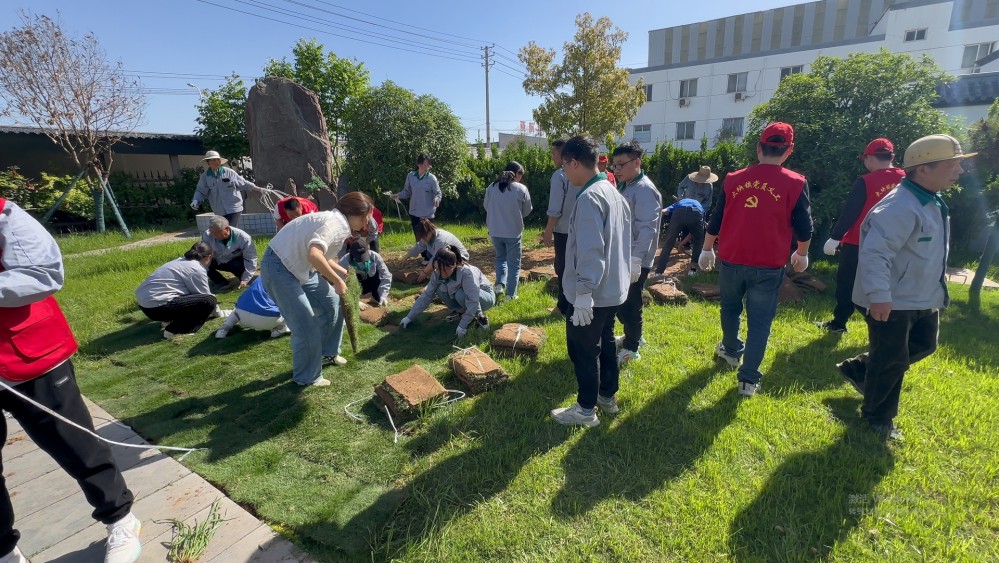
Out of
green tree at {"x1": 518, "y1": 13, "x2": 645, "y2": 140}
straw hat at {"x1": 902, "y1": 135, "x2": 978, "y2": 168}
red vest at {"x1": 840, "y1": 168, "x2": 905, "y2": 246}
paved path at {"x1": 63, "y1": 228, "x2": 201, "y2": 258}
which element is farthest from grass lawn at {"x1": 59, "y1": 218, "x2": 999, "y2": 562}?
green tree at {"x1": 518, "y1": 13, "x2": 645, "y2": 140}

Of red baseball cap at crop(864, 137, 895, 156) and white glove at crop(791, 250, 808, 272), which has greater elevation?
red baseball cap at crop(864, 137, 895, 156)

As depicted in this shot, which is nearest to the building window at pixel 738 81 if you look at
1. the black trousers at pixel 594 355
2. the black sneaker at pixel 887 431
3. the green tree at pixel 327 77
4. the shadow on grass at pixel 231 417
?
the green tree at pixel 327 77

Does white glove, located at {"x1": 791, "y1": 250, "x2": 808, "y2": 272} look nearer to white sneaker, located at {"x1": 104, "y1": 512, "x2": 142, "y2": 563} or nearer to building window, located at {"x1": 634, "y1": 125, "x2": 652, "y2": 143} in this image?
white sneaker, located at {"x1": 104, "y1": 512, "x2": 142, "y2": 563}

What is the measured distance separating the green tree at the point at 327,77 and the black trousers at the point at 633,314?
47.5ft

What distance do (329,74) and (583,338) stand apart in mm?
16766

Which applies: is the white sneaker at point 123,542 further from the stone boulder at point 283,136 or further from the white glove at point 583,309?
the stone boulder at point 283,136

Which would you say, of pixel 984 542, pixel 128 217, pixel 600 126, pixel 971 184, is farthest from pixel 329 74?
pixel 984 542

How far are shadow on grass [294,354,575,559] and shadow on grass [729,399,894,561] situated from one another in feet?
3.77

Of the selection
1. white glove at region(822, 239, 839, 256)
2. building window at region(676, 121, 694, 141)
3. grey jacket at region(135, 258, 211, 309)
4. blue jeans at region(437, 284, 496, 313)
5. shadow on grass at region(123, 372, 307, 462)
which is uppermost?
building window at region(676, 121, 694, 141)

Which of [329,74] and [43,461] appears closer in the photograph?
[43,461]

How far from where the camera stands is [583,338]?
2.91 meters

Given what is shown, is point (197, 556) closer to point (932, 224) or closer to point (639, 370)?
point (639, 370)

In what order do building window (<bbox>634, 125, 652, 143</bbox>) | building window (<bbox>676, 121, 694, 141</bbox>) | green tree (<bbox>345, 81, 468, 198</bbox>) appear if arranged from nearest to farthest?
green tree (<bbox>345, 81, 468, 198</bbox>)
building window (<bbox>676, 121, 694, 141</bbox>)
building window (<bbox>634, 125, 652, 143</bbox>)

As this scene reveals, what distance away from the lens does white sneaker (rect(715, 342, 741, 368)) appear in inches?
153
